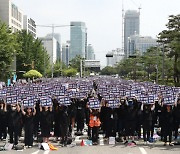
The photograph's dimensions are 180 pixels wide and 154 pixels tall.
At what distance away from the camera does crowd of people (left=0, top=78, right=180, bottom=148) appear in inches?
603

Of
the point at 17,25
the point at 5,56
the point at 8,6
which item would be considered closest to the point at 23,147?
the point at 5,56

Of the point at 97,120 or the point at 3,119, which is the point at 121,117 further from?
the point at 3,119

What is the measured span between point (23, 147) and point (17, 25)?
112715mm

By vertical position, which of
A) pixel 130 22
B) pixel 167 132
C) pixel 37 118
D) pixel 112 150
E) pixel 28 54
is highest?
pixel 130 22

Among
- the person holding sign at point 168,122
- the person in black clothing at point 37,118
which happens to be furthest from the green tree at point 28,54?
the person holding sign at point 168,122

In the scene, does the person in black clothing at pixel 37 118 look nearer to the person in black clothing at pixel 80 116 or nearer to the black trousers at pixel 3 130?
the black trousers at pixel 3 130

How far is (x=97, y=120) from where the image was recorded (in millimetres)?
15844

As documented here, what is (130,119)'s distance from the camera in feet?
54.0

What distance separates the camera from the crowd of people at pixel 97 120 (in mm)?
15328

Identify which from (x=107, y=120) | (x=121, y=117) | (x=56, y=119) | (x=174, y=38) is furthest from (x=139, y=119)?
(x=174, y=38)

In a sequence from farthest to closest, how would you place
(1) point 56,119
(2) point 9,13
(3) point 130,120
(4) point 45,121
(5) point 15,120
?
(2) point 9,13, (1) point 56,119, (3) point 130,120, (4) point 45,121, (5) point 15,120

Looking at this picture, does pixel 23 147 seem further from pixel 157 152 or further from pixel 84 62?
pixel 84 62

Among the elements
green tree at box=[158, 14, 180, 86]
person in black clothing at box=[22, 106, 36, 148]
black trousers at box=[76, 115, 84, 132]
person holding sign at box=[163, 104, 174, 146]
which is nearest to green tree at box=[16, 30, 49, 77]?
green tree at box=[158, 14, 180, 86]

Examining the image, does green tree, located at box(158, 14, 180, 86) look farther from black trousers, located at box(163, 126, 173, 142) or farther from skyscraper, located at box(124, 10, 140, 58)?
skyscraper, located at box(124, 10, 140, 58)
